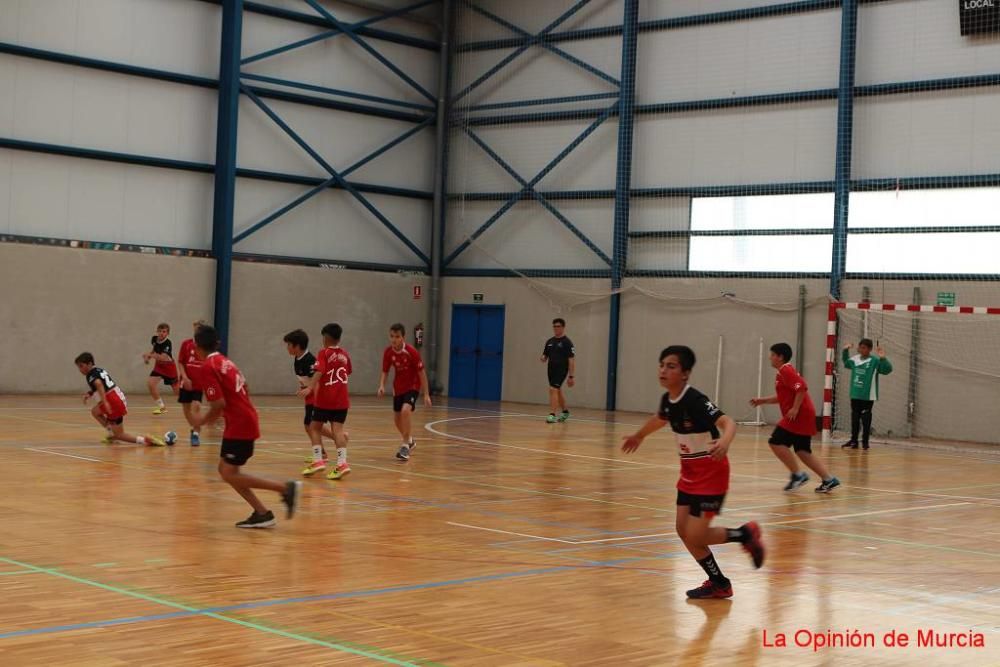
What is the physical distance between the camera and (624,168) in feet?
104

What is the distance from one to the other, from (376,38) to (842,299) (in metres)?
15.0

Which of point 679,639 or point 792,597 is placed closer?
point 679,639

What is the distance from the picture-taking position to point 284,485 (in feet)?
36.9

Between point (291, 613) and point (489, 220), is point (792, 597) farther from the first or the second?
point (489, 220)

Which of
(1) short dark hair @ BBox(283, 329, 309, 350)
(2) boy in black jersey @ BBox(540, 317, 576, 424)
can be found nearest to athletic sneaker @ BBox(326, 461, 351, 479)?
(1) short dark hair @ BBox(283, 329, 309, 350)

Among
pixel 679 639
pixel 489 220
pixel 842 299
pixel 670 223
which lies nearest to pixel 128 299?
pixel 489 220

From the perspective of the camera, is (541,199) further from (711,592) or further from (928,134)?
(711,592)

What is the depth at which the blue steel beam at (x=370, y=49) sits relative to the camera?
3306 centimetres

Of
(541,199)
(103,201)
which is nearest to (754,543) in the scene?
(103,201)

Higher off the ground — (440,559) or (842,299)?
(842,299)

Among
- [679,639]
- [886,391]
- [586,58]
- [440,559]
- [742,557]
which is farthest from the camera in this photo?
[586,58]

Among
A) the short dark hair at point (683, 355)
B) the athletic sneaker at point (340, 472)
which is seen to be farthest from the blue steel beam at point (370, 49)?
the short dark hair at point (683, 355)

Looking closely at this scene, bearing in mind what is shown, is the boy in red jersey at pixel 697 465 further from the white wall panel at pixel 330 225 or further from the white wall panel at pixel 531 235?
the white wall panel at pixel 330 225

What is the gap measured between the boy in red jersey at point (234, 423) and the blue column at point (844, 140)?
19.2 metres
